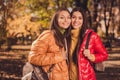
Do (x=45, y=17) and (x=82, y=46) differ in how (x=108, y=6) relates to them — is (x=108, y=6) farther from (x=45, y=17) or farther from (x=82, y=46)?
(x=82, y=46)

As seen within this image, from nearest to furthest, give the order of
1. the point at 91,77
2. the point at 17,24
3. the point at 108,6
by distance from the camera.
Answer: the point at 91,77
the point at 17,24
the point at 108,6

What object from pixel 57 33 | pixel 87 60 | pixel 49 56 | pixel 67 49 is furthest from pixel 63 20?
pixel 87 60

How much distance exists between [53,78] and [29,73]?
33 centimetres

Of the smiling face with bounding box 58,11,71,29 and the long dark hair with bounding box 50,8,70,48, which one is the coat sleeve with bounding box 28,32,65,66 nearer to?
the long dark hair with bounding box 50,8,70,48

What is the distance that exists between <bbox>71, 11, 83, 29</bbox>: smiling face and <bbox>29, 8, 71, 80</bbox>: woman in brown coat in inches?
4.9

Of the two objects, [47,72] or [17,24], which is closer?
[47,72]

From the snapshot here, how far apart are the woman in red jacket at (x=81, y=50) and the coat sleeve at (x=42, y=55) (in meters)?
0.25

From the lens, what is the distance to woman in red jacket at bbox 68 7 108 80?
14.0 feet

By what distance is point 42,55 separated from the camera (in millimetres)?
4078

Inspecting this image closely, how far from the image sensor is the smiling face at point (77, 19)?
14.3 ft

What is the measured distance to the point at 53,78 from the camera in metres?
4.19

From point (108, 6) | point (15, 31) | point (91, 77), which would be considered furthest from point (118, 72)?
point (108, 6)

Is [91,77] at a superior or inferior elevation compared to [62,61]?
inferior

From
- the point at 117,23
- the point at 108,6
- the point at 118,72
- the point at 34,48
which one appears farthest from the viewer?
the point at 117,23
